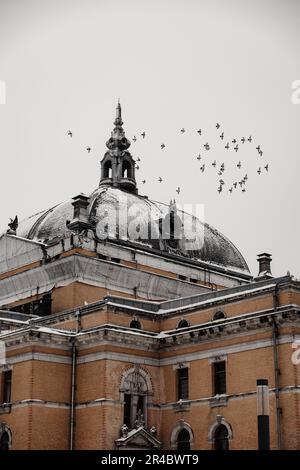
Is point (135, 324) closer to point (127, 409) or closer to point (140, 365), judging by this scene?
point (140, 365)

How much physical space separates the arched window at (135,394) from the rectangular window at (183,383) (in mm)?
1948

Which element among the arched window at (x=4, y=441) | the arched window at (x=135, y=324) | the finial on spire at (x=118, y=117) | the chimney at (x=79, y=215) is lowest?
the arched window at (x=4, y=441)

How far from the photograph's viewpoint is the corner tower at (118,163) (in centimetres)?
7519

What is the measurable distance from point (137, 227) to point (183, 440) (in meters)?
21.4

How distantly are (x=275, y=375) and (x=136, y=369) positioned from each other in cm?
950

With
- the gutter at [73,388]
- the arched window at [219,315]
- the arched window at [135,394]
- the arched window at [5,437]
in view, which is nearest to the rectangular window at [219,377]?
the arched window at [219,315]

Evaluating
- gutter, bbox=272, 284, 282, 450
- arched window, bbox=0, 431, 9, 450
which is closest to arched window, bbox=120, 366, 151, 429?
arched window, bbox=0, 431, 9, 450

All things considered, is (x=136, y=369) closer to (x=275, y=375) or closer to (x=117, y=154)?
(x=275, y=375)

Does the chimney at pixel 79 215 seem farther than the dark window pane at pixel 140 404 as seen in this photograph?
Yes

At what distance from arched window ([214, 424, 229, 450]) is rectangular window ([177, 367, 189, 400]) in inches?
132

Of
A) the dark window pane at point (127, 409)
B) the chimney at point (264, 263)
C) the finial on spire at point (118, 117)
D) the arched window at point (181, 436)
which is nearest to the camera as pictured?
the arched window at point (181, 436)

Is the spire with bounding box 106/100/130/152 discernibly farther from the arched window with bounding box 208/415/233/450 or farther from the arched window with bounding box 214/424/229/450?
the arched window with bounding box 214/424/229/450

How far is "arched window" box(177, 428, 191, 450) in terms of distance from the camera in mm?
48344

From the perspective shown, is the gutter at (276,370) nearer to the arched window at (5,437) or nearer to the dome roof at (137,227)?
the arched window at (5,437)
